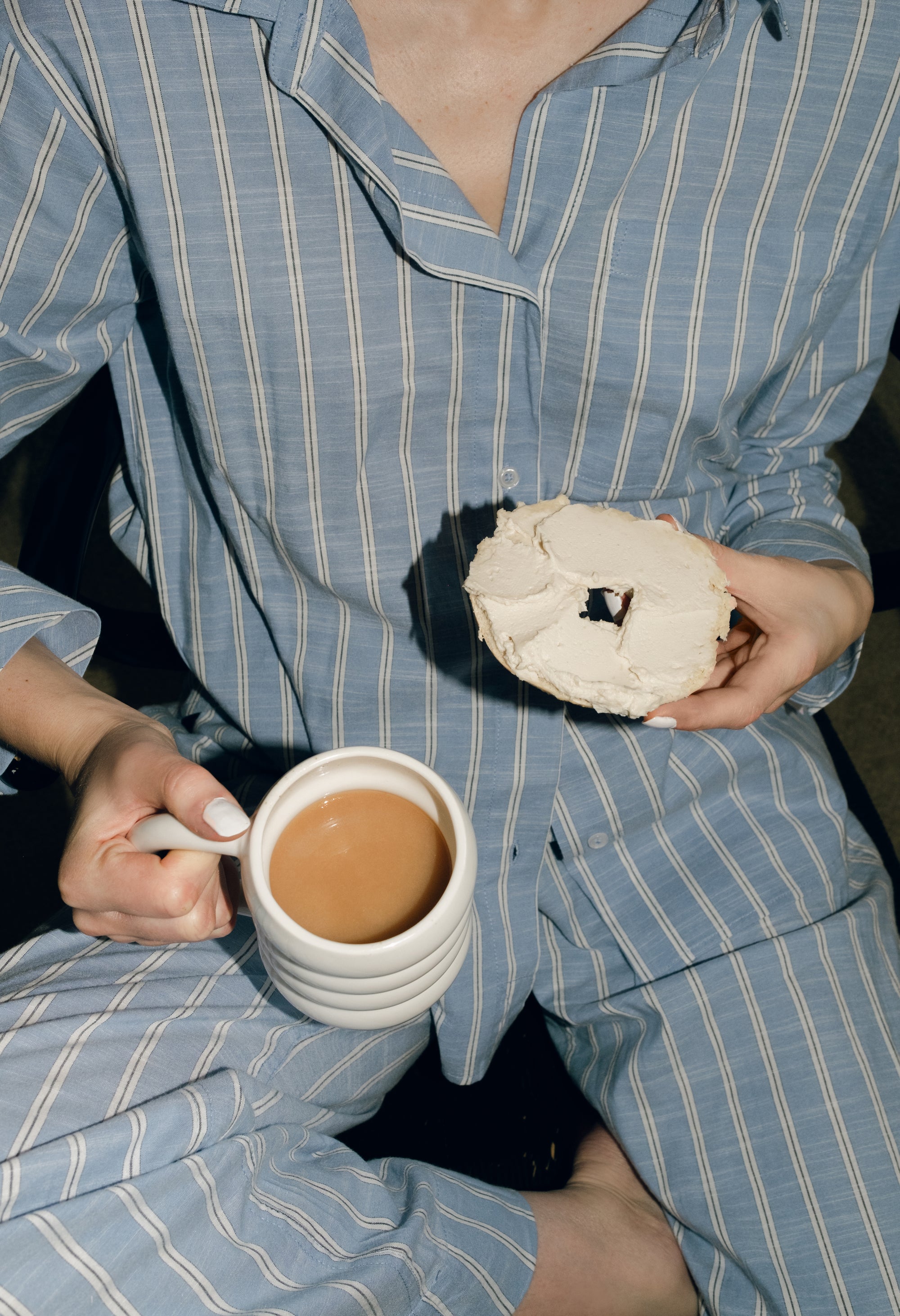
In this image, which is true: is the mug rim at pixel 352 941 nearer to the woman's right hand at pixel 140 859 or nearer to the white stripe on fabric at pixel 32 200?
the woman's right hand at pixel 140 859

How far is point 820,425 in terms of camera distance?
117 cm

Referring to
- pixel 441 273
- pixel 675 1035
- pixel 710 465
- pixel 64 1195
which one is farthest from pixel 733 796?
pixel 64 1195

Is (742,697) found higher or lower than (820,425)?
lower

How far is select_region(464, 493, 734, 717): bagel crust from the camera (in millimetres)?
837

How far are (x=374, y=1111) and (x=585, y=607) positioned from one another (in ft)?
2.36

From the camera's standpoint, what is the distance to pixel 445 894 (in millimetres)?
693

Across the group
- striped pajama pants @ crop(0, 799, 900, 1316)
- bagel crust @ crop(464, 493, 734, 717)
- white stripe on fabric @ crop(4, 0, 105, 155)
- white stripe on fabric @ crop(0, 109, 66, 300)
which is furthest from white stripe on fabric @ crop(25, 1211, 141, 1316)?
white stripe on fabric @ crop(4, 0, 105, 155)

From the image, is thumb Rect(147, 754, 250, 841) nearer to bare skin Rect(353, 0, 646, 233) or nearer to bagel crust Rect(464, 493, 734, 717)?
bagel crust Rect(464, 493, 734, 717)

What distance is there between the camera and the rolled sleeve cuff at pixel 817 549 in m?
1.12

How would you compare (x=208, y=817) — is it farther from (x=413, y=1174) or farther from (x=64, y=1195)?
(x=413, y=1174)

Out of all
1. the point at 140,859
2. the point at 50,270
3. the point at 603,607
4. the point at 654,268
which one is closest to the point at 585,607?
the point at 603,607

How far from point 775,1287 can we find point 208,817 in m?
0.79

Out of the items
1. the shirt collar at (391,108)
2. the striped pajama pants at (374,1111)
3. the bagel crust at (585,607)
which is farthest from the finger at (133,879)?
the shirt collar at (391,108)

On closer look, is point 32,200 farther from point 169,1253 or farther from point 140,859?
point 169,1253
